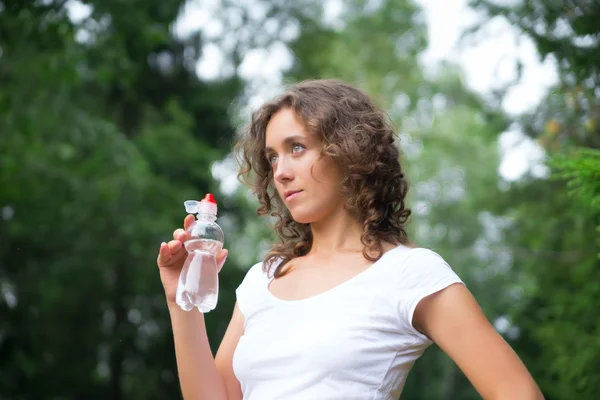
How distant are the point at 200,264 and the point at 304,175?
1.34 ft

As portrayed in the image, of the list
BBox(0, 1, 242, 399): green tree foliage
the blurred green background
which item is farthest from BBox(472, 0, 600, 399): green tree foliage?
BBox(0, 1, 242, 399): green tree foliage

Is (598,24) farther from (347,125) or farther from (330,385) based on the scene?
(330,385)

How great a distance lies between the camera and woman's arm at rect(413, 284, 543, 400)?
2078 millimetres

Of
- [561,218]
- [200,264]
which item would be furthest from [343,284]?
[561,218]

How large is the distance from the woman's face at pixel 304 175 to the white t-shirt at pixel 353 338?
0.28m

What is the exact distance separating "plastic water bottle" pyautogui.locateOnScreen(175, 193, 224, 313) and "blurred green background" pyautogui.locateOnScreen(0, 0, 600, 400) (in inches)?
45.6

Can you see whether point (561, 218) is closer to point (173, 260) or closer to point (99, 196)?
point (173, 260)

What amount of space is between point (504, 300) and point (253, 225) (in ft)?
20.4

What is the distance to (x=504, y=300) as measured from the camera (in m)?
19.3

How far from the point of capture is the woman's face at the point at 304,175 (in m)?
2.46

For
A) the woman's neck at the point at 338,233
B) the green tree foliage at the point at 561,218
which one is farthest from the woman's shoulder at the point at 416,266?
the green tree foliage at the point at 561,218

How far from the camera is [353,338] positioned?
7.19ft

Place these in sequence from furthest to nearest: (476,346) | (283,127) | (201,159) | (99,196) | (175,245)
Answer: (201,159)
(99,196)
(283,127)
(175,245)
(476,346)

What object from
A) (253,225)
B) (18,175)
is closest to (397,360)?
(18,175)
